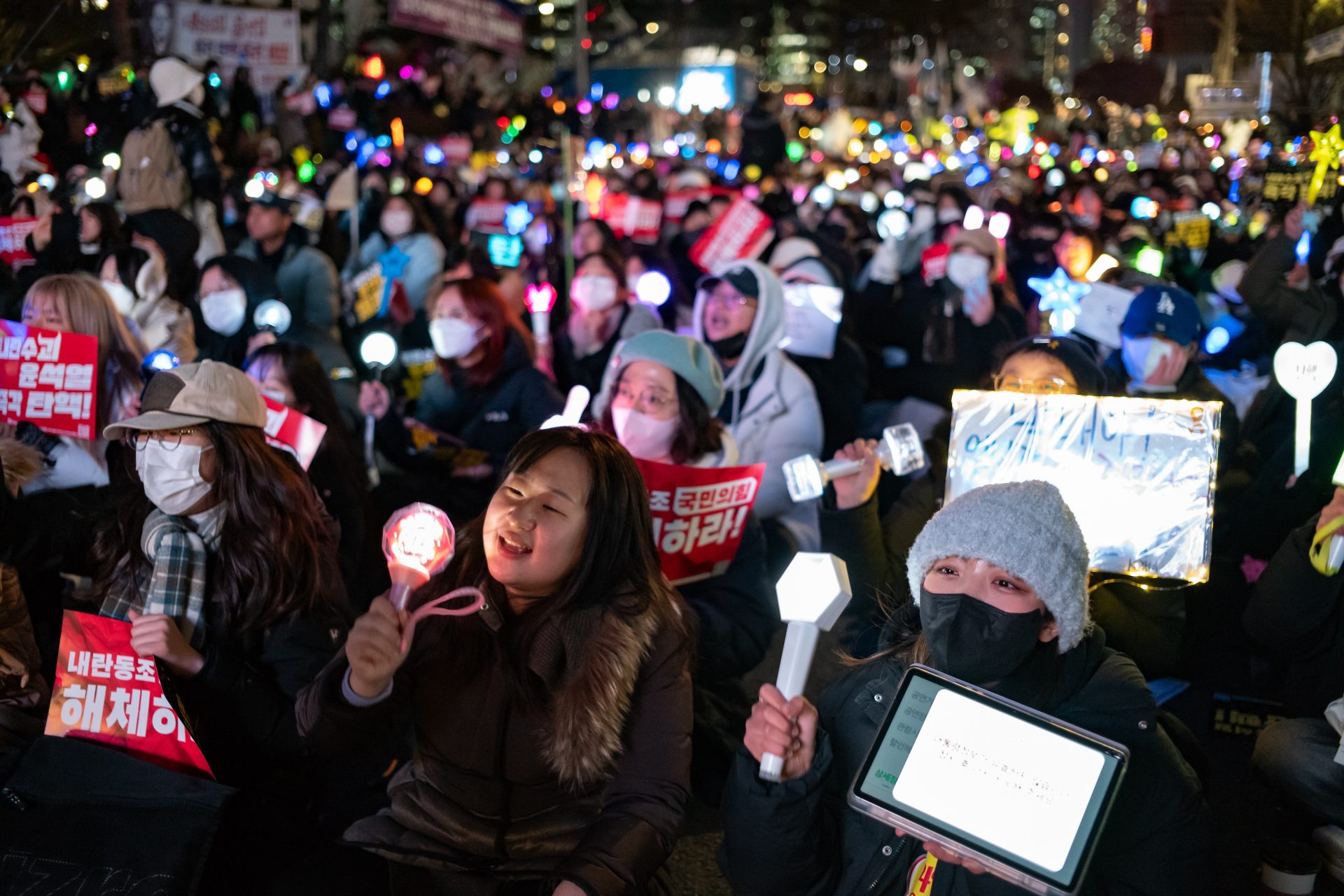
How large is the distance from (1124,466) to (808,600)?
5.42 feet

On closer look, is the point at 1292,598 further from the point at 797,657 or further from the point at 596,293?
the point at 596,293

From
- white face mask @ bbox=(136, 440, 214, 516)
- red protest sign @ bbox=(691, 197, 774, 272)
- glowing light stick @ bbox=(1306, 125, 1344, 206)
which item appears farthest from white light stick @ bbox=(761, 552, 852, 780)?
red protest sign @ bbox=(691, 197, 774, 272)

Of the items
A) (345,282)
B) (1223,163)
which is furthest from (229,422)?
(1223,163)

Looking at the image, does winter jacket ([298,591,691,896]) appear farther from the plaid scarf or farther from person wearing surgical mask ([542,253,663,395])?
person wearing surgical mask ([542,253,663,395])

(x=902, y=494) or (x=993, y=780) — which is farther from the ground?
(x=902, y=494)

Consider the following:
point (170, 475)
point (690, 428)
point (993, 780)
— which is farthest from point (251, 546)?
point (993, 780)

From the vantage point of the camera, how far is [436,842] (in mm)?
2791

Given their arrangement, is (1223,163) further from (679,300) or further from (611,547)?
(611,547)

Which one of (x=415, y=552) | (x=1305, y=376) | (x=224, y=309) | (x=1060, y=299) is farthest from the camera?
(x=1060, y=299)

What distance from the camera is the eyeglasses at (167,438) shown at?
10.9ft

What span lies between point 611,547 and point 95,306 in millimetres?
3231

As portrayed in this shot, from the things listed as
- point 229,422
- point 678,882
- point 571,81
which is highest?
point 571,81

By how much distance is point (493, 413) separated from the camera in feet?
19.7

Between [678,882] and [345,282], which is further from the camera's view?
[345,282]
